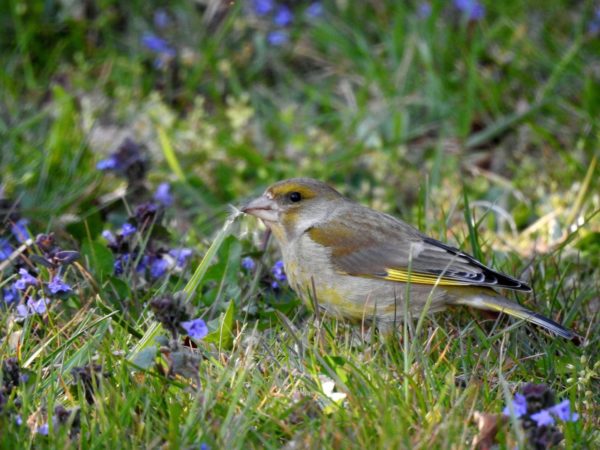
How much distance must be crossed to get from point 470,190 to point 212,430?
12.4ft

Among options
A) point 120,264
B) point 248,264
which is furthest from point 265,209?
point 120,264

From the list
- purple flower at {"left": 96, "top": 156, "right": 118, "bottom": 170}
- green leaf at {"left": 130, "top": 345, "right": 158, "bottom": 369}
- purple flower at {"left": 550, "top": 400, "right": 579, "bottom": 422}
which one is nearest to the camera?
purple flower at {"left": 550, "top": 400, "right": 579, "bottom": 422}

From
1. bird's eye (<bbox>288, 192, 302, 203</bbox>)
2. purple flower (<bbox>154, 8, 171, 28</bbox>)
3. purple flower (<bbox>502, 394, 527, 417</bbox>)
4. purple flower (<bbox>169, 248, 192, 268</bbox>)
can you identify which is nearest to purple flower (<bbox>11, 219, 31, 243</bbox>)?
purple flower (<bbox>169, 248, 192, 268</bbox>)

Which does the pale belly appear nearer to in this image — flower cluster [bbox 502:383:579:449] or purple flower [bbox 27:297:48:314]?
purple flower [bbox 27:297:48:314]

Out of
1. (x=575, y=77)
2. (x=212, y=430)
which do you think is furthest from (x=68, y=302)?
(x=575, y=77)

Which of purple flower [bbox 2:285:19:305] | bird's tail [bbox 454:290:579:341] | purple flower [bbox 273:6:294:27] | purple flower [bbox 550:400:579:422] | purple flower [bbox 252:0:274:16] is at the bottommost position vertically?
bird's tail [bbox 454:290:579:341]

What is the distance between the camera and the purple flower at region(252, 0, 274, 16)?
322 inches

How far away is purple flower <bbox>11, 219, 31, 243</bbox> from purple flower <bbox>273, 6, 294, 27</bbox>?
3.25 m

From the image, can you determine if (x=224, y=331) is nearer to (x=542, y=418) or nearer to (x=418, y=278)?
(x=418, y=278)

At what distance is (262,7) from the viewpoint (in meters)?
8.19

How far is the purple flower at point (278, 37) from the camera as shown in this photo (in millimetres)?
8008

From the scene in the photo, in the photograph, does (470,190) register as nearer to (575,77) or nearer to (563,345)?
(575,77)

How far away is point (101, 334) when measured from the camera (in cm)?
402

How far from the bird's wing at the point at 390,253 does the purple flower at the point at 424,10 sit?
9.77 feet
